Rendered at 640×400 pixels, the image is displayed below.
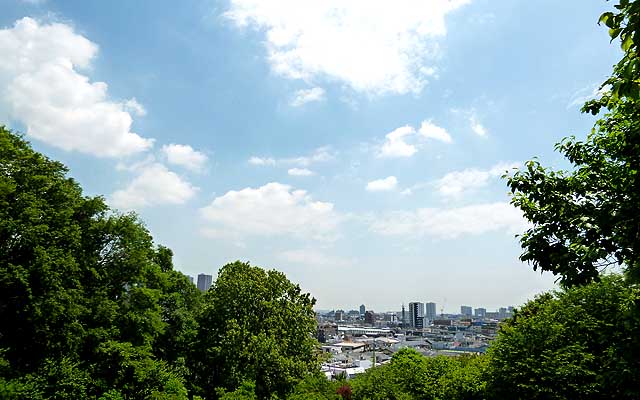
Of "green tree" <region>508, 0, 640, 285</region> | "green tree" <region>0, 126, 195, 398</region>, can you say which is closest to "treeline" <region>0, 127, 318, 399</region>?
"green tree" <region>0, 126, 195, 398</region>

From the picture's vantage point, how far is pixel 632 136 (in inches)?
219

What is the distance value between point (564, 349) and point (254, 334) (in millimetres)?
14133

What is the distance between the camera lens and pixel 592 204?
260 inches

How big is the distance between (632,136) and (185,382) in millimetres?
22806

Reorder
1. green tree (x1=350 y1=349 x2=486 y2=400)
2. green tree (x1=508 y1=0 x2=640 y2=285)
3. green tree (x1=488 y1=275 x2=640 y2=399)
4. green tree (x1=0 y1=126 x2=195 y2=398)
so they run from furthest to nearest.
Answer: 1. green tree (x1=350 y1=349 x2=486 y2=400)
2. green tree (x1=0 y1=126 x2=195 y2=398)
3. green tree (x1=488 y1=275 x2=640 y2=399)
4. green tree (x1=508 y1=0 x2=640 y2=285)

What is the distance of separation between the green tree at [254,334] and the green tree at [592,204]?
1717 cm

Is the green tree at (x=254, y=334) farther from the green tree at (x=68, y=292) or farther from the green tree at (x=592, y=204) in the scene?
the green tree at (x=592, y=204)

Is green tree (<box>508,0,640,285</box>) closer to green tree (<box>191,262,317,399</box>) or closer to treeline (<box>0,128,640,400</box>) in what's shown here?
treeline (<box>0,128,640,400</box>)

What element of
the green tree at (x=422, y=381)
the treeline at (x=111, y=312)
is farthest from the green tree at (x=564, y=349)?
the treeline at (x=111, y=312)

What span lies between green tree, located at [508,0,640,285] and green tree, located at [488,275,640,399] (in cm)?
606

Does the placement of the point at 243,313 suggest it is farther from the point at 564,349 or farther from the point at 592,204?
the point at 592,204

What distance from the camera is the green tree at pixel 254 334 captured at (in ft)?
70.4

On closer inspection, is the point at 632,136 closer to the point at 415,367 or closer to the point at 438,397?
the point at 438,397

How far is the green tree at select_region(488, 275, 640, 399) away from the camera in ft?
43.3
